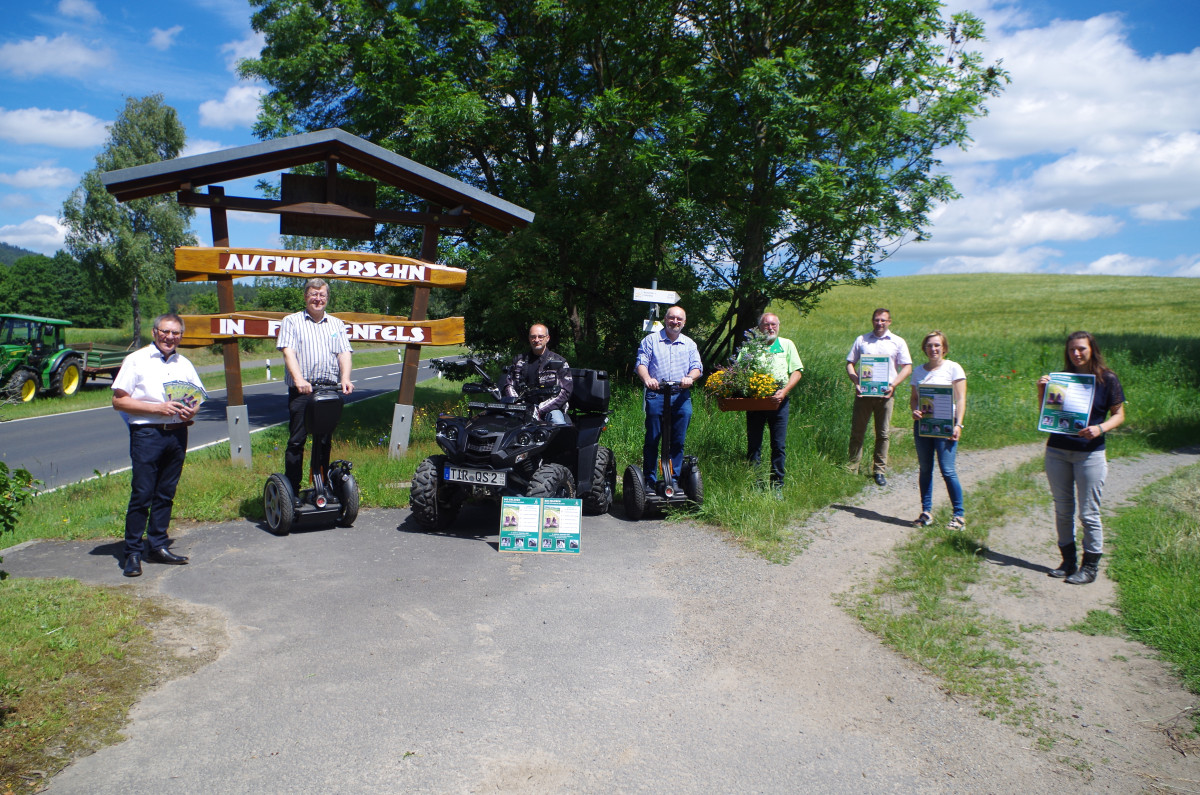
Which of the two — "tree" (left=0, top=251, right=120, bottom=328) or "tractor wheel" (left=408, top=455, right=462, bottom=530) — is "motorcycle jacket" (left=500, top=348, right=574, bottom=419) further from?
"tree" (left=0, top=251, right=120, bottom=328)

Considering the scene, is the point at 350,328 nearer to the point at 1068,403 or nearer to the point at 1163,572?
the point at 1068,403

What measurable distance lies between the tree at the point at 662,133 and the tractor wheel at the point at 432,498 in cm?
724

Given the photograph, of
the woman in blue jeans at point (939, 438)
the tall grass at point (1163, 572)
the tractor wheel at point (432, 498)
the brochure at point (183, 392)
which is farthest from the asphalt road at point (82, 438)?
the tall grass at point (1163, 572)

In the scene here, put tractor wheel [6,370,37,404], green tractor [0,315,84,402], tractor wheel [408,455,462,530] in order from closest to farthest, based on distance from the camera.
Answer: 1. tractor wheel [408,455,462,530]
2. tractor wheel [6,370,37,404]
3. green tractor [0,315,84,402]

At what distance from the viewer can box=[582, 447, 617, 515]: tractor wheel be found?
793 centimetres

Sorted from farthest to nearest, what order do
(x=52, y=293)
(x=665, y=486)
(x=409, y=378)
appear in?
(x=52, y=293) < (x=409, y=378) < (x=665, y=486)

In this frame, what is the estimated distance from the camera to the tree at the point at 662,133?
1239 cm

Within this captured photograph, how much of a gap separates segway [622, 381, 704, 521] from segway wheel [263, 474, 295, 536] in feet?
10.3

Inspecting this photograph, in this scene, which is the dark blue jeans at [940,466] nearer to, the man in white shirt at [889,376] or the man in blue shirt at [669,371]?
the man in white shirt at [889,376]

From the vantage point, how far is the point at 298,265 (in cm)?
988

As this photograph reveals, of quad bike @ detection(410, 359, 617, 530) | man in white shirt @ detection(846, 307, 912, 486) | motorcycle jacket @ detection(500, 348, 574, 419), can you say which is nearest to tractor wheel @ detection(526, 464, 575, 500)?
quad bike @ detection(410, 359, 617, 530)

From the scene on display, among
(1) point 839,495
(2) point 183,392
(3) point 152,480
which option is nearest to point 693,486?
(1) point 839,495

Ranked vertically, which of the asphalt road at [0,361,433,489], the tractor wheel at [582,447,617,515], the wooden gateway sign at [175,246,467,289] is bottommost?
the asphalt road at [0,361,433,489]

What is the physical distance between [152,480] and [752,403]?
→ 5.42 m
